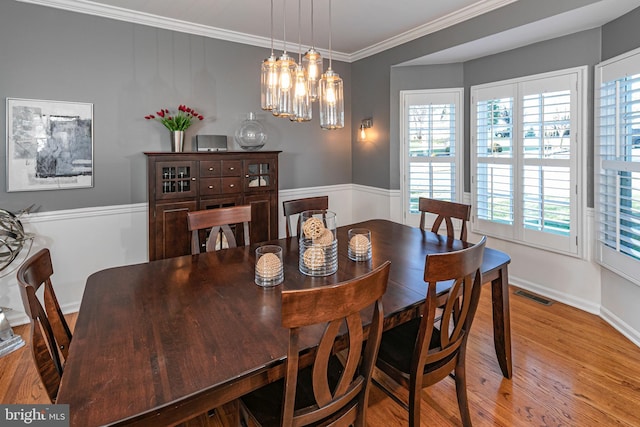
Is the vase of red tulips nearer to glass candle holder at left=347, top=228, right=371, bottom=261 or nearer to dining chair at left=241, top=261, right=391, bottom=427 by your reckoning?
glass candle holder at left=347, top=228, right=371, bottom=261

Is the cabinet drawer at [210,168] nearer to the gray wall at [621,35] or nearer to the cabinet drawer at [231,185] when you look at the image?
the cabinet drawer at [231,185]

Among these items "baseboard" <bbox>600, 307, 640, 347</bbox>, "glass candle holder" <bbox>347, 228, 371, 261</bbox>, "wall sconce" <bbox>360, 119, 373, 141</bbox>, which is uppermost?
"wall sconce" <bbox>360, 119, 373, 141</bbox>

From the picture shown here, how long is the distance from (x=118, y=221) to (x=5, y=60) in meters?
1.55

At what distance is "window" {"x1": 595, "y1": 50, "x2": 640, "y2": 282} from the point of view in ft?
8.70

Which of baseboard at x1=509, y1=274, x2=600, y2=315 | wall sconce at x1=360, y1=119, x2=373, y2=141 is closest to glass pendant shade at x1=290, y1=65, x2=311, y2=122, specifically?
wall sconce at x1=360, y1=119, x2=373, y2=141

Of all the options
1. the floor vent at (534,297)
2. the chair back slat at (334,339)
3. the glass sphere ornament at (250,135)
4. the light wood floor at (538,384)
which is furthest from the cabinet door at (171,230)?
the floor vent at (534,297)

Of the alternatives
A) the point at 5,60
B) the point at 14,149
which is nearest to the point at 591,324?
the point at 14,149

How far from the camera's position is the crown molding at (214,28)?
3139mm

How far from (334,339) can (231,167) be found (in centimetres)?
270

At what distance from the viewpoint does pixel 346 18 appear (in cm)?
357

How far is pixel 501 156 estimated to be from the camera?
12.5ft

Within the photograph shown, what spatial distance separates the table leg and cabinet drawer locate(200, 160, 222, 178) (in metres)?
2.58

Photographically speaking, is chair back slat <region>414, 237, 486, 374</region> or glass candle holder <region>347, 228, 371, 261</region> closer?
chair back slat <region>414, 237, 486, 374</region>

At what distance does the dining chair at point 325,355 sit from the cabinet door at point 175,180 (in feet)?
7.60
